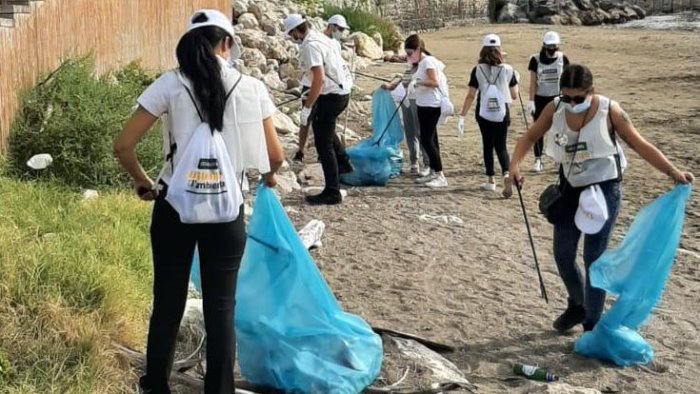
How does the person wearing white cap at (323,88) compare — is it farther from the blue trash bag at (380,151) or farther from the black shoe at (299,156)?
the black shoe at (299,156)

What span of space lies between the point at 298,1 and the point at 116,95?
16.5m

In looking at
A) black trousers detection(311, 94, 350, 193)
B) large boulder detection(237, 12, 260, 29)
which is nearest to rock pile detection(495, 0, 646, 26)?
large boulder detection(237, 12, 260, 29)

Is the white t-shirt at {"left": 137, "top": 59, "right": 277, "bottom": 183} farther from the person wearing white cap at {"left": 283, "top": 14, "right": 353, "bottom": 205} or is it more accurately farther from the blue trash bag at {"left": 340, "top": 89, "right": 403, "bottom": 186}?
the blue trash bag at {"left": 340, "top": 89, "right": 403, "bottom": 186}

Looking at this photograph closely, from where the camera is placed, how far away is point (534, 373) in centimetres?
492

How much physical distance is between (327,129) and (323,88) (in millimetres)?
370

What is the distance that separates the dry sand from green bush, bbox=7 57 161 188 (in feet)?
5.50

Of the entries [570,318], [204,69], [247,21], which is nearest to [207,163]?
[204,69]

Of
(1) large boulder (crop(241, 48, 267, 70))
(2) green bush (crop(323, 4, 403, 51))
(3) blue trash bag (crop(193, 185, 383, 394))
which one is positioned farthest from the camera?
(2) green bush (crop(323, 4, 403, 51))

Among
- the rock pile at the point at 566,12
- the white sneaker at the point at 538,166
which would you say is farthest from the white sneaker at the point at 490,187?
the rock pile at the point at 566,12

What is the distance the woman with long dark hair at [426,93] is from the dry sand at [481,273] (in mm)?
451

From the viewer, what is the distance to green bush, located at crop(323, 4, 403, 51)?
83.1 feet

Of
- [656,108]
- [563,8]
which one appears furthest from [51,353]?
[563,8]

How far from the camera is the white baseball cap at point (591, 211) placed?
5020 millimetres

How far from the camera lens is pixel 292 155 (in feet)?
34.7
